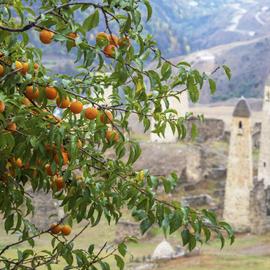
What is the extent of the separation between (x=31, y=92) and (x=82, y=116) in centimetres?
57

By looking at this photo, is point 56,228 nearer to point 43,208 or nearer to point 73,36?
point 73,36

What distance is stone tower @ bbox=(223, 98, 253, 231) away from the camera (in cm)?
2473

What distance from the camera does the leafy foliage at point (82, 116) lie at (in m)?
4.34

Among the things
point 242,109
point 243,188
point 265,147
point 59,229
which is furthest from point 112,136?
point 265,147

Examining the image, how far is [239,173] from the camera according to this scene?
25.2m

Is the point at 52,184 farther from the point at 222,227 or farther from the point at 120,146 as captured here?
the point at 222,227

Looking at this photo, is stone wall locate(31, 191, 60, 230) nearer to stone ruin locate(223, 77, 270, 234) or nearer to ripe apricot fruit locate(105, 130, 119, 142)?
stone ruin locate(223, 77, 270, 234)

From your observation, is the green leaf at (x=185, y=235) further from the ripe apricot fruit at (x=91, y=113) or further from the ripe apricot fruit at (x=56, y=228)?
the ripe apricot fruit at (x=56, y=228)

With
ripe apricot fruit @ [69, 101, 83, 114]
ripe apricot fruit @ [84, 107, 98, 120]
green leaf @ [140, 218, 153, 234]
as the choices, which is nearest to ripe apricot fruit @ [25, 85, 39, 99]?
ripe apricot fruit @ [69, 101, 83, 114]

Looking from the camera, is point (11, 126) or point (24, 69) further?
point (24, 69)

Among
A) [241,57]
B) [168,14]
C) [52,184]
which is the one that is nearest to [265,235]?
[52,184]

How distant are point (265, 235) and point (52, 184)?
64.6ft

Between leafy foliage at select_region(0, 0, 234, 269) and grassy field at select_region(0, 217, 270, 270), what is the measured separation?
39.7 feet

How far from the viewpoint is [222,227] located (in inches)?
184
